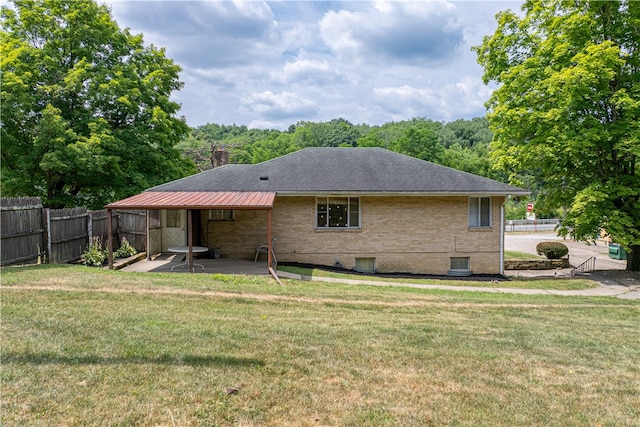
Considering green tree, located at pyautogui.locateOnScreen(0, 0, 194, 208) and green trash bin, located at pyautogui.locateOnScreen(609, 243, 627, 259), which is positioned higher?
green tree, located at pyautogui.locateOnScreen(0, 0, 194, 208)

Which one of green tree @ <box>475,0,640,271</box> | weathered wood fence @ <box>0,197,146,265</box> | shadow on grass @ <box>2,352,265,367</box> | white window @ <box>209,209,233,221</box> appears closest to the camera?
shadow on grass @ <box>2,352,265,367</box>

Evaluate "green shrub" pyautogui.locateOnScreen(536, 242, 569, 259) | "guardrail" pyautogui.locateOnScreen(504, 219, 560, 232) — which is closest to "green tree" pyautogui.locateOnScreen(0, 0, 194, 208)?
"green shrub" pyautogui.locateOnScreen(536, 242, 569, 259)

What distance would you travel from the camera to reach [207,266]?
46.2 ft

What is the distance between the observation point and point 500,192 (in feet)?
52.1

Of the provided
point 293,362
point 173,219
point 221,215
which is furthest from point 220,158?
point 293,362

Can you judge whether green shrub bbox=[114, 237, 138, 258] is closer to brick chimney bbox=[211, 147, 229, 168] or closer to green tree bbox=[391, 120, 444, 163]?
brick chimney bbox=[211, 147, 229, 168]

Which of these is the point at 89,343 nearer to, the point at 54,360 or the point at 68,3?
the point at 54,360

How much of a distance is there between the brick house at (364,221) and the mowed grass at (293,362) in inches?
282

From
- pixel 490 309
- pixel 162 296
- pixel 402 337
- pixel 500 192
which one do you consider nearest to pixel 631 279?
pixel 500 192

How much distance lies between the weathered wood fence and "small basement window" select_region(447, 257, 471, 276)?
46.6 feet

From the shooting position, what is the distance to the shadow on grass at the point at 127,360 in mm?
4590

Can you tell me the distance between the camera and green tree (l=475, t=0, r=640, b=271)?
15.1 metres

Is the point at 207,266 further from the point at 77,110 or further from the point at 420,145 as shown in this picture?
the point at 420,145

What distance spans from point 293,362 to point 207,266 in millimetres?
9813
